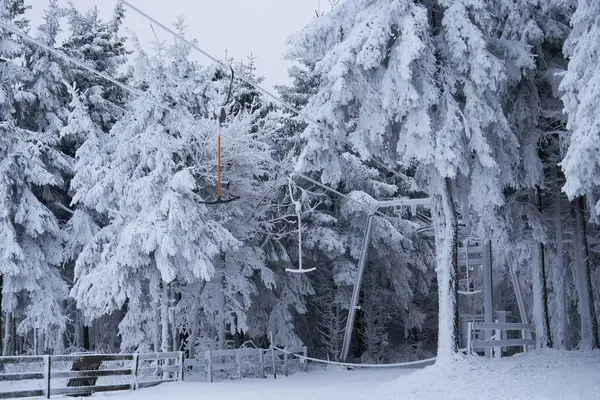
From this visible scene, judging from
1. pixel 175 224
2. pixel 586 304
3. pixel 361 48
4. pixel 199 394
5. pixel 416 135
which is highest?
pixel 361 48

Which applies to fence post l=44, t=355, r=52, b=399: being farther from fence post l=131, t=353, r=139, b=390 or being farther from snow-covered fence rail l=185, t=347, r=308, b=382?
snow-covered fence rail l=185, t=347, r=308, b=382

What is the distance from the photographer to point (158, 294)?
21.1m

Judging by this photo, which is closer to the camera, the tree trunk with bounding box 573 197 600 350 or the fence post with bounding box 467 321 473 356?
the fence post with bounding box 467 321 473 356

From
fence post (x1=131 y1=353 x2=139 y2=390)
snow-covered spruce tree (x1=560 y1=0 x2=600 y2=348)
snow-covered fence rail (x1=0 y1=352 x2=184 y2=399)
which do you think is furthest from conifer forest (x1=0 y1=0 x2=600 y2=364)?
fence post (x1=131 y1=353 x2=139 y2=390)

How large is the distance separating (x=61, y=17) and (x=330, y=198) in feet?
39.4

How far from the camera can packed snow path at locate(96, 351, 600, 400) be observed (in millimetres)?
12617

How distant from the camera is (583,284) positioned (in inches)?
824

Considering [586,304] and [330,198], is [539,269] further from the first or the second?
[330,198]

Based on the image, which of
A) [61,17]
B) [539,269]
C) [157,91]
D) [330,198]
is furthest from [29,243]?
[539,269]

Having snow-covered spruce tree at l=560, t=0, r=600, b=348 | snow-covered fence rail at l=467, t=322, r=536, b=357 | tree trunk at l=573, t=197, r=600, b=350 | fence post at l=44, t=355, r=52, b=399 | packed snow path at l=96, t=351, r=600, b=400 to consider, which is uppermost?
snow-covered spruce tree at l=560, t=0, r=600, b=348

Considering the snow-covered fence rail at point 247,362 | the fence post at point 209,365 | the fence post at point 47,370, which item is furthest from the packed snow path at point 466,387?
the snow-covered fence rail at point 247,362

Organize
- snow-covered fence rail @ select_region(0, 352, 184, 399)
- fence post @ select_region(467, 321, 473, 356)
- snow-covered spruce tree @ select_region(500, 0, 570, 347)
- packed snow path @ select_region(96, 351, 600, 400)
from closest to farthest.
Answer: packed snow path @ select_region(96, 351, 600, 400) → snow-covered fence rail @ select_region(0, 352, 184, 399) → fence post @ select_region(467, 321, 473, 356) → snow-covered spruce tree @ select_region(500, 0, 570, 347)

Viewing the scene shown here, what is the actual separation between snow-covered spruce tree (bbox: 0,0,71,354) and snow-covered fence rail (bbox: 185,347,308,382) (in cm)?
589

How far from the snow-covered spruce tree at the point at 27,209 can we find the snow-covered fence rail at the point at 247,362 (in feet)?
19.3
